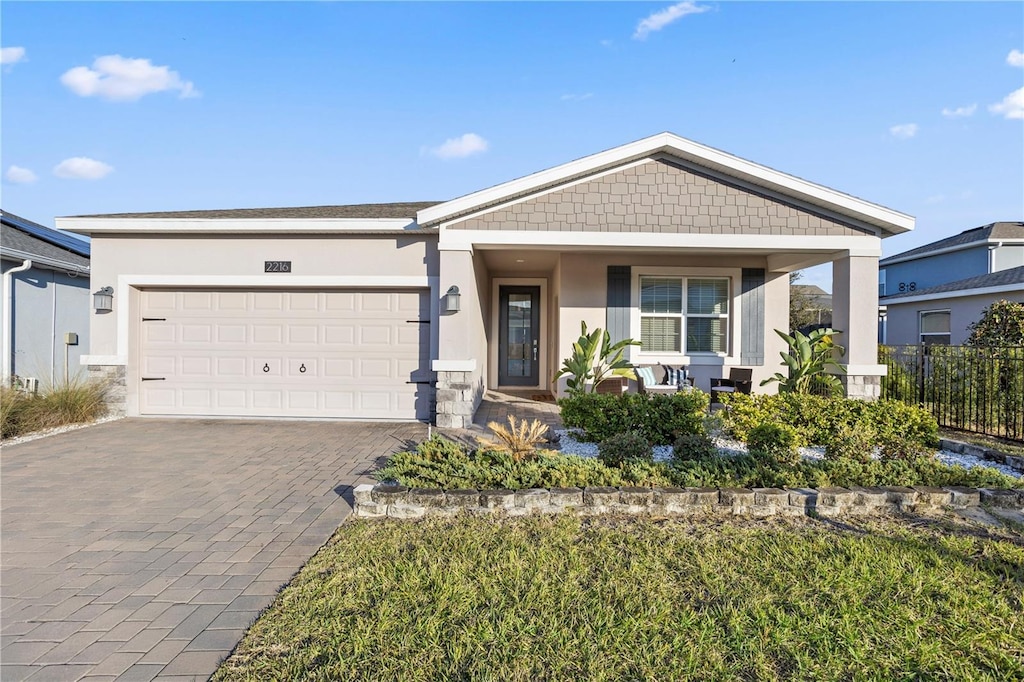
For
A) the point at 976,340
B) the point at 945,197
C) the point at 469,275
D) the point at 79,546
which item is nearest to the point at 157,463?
the point at 79,546

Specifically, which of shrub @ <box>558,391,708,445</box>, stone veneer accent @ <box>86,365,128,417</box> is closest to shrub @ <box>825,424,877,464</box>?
shrub @ <box>558,391,708,445</box>

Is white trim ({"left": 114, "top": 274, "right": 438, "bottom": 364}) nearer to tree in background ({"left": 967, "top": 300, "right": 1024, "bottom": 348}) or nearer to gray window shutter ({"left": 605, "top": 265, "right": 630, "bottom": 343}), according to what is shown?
gray window shutter ({"left": 605, "top": 265, "right": 630, "bottom": 343})

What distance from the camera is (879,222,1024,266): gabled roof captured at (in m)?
17.4

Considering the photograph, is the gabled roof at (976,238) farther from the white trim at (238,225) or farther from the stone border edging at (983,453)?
the white trim at (238,225)

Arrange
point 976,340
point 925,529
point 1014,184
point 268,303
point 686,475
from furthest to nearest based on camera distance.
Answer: point 1014,184 < point 976,340 < point 268,303 < point 686,475 < point 925,529

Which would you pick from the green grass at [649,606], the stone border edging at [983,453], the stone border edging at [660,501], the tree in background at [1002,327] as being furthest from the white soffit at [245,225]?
the tree in background at [1002,327]

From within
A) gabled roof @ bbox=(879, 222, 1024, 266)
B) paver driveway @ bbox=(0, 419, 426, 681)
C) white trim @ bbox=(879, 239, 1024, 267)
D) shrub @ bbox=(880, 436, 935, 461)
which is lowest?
paver driveway @ bbox=(0, 419, 426, 681)

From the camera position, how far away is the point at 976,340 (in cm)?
1081

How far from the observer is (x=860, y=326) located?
8.36m

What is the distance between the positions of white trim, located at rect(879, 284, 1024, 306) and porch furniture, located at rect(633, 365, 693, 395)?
9634 mm

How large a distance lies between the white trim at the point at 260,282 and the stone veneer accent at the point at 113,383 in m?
0.32

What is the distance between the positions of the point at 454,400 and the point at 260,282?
3983 millimetres

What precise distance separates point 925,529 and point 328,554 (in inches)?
178

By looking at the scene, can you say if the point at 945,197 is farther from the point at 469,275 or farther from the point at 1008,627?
the point at 1008,627
